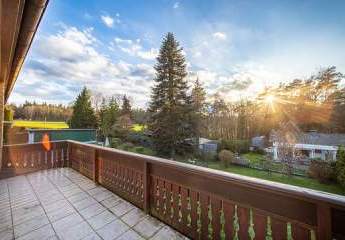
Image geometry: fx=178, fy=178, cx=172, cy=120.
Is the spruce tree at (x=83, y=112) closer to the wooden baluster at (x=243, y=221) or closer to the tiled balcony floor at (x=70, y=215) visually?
the tiled balcony floor at (x=70, y=215)

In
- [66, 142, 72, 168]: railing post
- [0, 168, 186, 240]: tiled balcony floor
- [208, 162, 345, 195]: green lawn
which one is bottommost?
[208, 162, 345, 195]: green lawn

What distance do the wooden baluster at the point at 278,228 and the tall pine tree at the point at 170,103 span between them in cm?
1420

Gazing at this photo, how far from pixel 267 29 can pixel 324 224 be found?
6.51m

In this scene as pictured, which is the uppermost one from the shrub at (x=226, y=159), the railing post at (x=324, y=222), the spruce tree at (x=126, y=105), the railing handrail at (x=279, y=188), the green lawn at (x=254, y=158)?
the spruce tree at (x=126, y=105)

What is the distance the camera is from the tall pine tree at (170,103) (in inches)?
619

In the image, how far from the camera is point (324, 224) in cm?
103

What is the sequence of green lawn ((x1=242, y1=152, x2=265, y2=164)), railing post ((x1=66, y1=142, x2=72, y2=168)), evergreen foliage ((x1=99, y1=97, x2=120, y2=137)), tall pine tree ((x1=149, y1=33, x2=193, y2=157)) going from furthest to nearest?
evergreen foliage ((x1=99, y1=97, x2=120, y2=137)) < tall pine tree ((x1=149, y1=33, x2=193, y2=157)) < green lawn ((x1=242, y1=152, x2=265, y2=164)) < railing post ((x1=66, y1=142, x2=72, y2=168))

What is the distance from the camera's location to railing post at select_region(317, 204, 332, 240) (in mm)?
1019

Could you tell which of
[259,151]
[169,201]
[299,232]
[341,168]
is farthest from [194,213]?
[259,151]

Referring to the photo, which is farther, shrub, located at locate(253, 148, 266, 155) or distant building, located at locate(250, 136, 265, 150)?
distant building, located at locate(250, 136, 265, 150)

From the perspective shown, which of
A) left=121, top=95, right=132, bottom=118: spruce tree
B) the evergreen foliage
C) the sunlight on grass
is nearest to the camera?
the sunlight on grass

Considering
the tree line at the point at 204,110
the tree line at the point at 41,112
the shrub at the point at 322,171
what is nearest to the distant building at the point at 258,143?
the tree line at the point at 204,110

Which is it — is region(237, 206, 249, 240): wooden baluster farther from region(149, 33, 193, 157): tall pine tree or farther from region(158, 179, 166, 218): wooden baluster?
region(149, 33, 193, 157): tall pine tree

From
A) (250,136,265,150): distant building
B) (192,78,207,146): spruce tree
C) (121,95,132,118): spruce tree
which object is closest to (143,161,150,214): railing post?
(192,78,207,146): spruce tree
